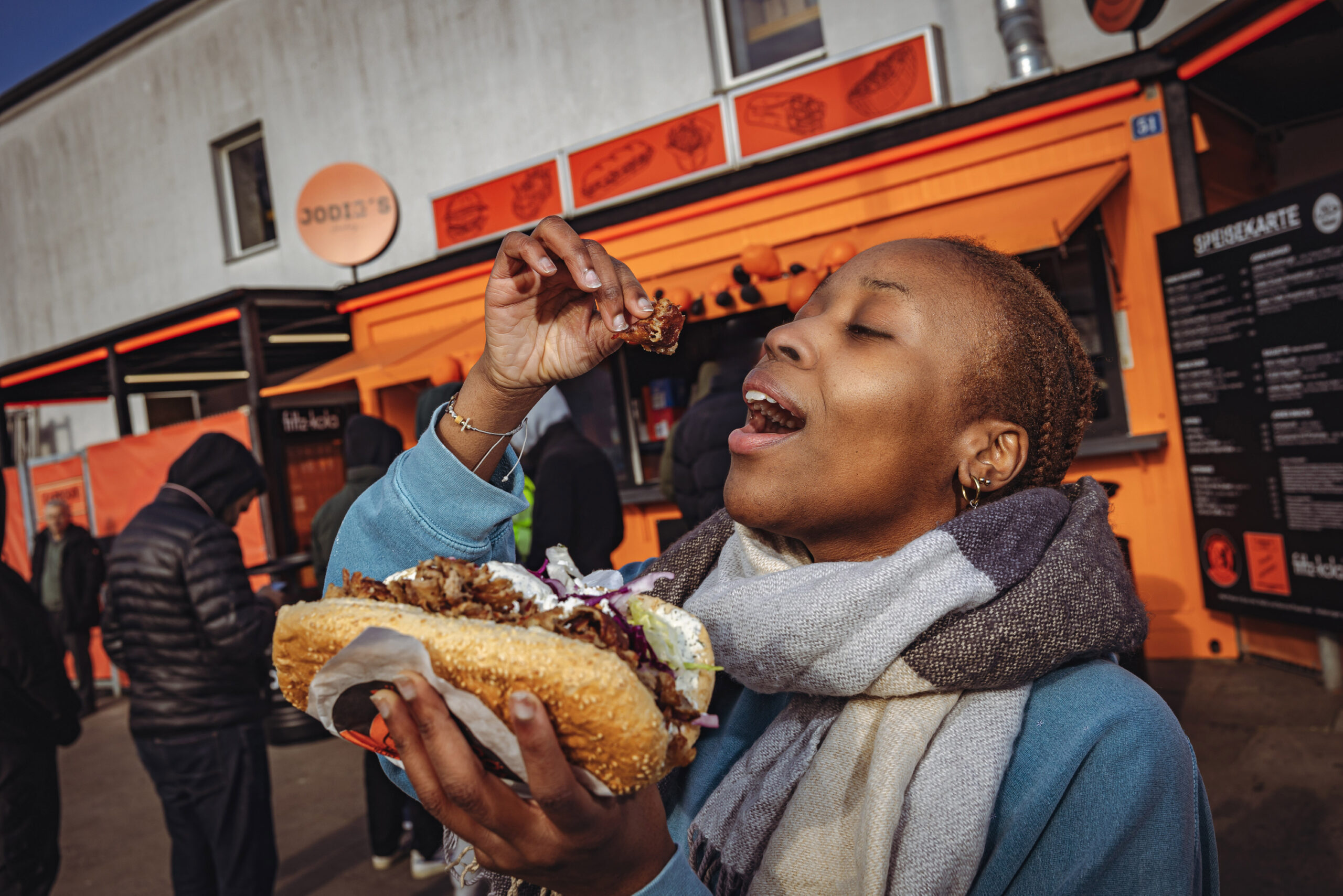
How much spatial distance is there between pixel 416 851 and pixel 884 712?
382 cm

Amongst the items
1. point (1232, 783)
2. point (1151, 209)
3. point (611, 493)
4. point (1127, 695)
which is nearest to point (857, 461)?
point (1127, 695)

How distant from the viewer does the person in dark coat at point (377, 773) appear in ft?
13.8

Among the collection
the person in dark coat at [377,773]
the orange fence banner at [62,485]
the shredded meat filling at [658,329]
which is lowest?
the person in dark coat at [377,773]

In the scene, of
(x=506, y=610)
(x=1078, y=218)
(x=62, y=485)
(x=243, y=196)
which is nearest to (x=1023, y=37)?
(x=1078, y=218)

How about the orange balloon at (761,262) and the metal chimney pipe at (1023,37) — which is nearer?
the metal chimney pipe at (1023,37)

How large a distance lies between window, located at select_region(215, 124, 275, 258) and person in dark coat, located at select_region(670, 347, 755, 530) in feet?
33.9

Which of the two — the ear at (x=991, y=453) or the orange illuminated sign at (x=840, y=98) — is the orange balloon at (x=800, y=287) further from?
the ear at (x=991, y=453)

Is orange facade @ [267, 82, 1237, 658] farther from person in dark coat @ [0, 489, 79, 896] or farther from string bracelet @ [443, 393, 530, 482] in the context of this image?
person in dark coat @ [0, 489, 79, 896]

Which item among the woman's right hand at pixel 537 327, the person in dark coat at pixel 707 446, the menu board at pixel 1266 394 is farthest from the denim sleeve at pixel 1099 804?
the menu board at pixel 1266 394

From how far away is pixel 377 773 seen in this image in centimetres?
425

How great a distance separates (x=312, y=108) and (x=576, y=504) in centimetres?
955

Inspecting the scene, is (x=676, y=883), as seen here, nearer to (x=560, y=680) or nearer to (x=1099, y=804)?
(x=560, y=680)

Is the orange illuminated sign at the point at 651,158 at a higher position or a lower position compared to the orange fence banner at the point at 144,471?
higher

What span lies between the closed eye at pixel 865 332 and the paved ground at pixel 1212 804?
124 inches
